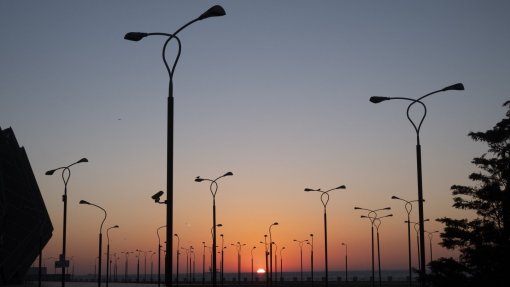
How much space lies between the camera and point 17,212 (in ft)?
367

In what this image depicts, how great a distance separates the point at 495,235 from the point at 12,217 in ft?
268

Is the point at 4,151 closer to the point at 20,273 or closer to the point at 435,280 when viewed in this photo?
the point at 20,273

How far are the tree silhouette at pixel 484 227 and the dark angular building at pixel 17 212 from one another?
66839 mm

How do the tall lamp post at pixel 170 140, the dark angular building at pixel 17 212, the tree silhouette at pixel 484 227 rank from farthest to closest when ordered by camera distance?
the dark angular building at pixel 17 212 < the tree silhouette at pixel 484 227 < the tall lamp post at pixel 170 140

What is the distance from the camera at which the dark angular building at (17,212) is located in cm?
10594

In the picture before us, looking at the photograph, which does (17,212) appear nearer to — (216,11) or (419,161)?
(419,161)

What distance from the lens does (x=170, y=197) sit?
2095cm

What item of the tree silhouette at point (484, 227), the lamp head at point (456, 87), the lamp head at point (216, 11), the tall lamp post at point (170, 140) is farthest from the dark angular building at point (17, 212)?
the lamp head at point (216, 11)

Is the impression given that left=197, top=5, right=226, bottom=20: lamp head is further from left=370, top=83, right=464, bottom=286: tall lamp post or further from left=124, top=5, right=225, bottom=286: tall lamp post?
left=370, top=83, right=464, bottom=286: tall lamp post

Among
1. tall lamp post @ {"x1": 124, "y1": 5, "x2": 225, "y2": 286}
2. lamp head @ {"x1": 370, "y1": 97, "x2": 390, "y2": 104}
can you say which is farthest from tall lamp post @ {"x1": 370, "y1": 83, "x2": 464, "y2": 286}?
tall lamp post @ {"x1": 124, "y1": 5, "x2": 225, "y2": 286}

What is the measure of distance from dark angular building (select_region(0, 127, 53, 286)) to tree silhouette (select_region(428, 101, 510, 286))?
219ft

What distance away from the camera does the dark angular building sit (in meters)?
106

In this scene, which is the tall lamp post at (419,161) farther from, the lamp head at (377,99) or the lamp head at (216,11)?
the lamp head at (216,11)

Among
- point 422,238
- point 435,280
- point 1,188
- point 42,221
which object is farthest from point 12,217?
point 422,238
